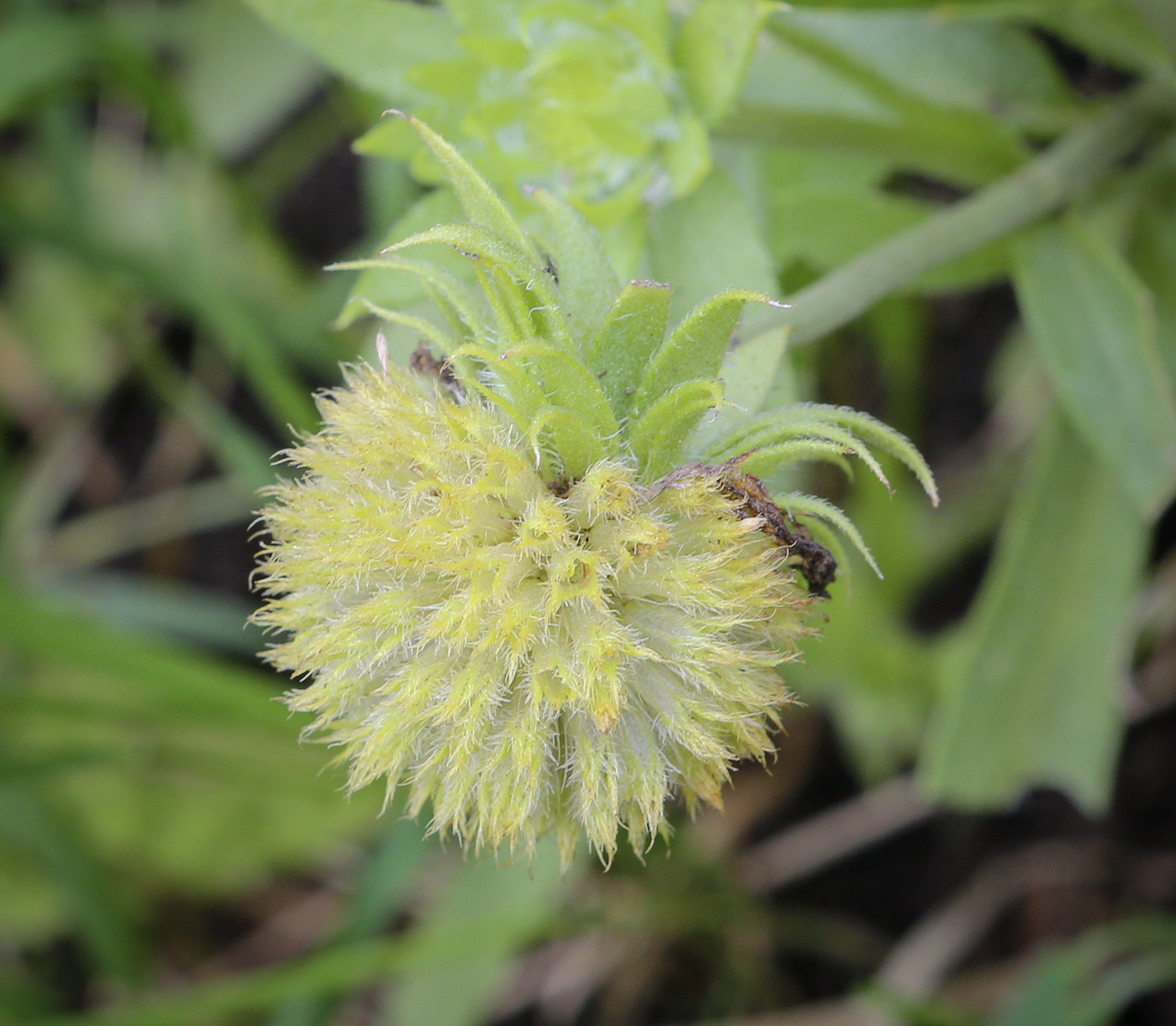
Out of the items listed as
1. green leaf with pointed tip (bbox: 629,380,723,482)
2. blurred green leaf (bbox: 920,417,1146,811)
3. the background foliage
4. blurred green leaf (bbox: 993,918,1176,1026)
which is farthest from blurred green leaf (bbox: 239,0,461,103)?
blurred green leaf (bbox: 993,918,1176,1026)

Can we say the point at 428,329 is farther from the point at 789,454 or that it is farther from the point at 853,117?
the point at 853,117

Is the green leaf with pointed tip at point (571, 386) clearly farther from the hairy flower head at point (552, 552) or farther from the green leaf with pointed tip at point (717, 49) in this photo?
the green leaf with pointed tip at point (717, 49)

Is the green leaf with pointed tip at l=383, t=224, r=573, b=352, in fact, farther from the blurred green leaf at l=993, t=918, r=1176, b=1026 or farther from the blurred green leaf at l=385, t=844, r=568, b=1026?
the blurred green leaf at l=993, t=918, r=1176, b=1026

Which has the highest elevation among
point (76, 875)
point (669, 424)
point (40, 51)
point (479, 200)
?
point (40, 51)

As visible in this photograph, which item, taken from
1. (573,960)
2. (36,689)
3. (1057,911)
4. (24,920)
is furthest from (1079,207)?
(24,920)

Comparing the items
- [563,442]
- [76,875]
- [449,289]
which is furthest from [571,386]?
[76,875]

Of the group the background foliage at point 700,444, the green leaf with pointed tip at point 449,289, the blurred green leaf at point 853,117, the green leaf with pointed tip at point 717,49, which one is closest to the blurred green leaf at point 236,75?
Answer: the background foliage at point 700,444
